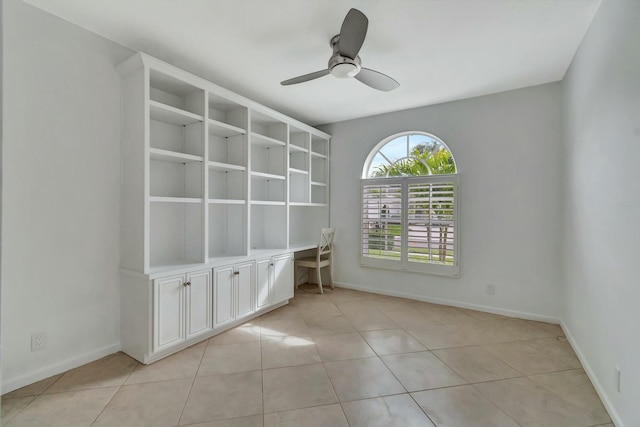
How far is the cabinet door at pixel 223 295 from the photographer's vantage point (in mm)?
3238

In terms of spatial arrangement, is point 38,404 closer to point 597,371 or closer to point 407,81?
point 597,371

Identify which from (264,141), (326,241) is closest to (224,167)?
(264,141)

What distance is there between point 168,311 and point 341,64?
8.25 feet

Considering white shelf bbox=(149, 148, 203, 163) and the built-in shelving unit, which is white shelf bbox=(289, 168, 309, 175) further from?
white shelf bbox=(149, 148, 203, 163)

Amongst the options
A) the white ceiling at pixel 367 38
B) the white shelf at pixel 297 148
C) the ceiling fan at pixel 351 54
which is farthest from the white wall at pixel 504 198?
the ceiling fan at pixel 351 54

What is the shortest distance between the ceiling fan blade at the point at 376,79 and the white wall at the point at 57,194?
84.4 inches

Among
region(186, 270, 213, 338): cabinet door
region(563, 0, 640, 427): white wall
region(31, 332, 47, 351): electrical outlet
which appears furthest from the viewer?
region(186, 270, 213, 338): cabinet door

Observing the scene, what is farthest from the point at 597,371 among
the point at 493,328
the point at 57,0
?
the point at 57,0

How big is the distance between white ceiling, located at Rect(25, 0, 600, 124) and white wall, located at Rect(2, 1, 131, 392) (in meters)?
0.32

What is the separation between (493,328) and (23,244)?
Result: 13.9 feet

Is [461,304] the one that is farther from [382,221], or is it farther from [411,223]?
[382,221]

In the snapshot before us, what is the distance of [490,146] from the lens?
12.9ft

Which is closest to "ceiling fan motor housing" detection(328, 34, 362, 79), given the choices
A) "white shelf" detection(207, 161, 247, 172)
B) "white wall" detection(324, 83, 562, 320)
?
"white shelf" detection(207, 161, 247, 172)

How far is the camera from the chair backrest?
4.71 metres
